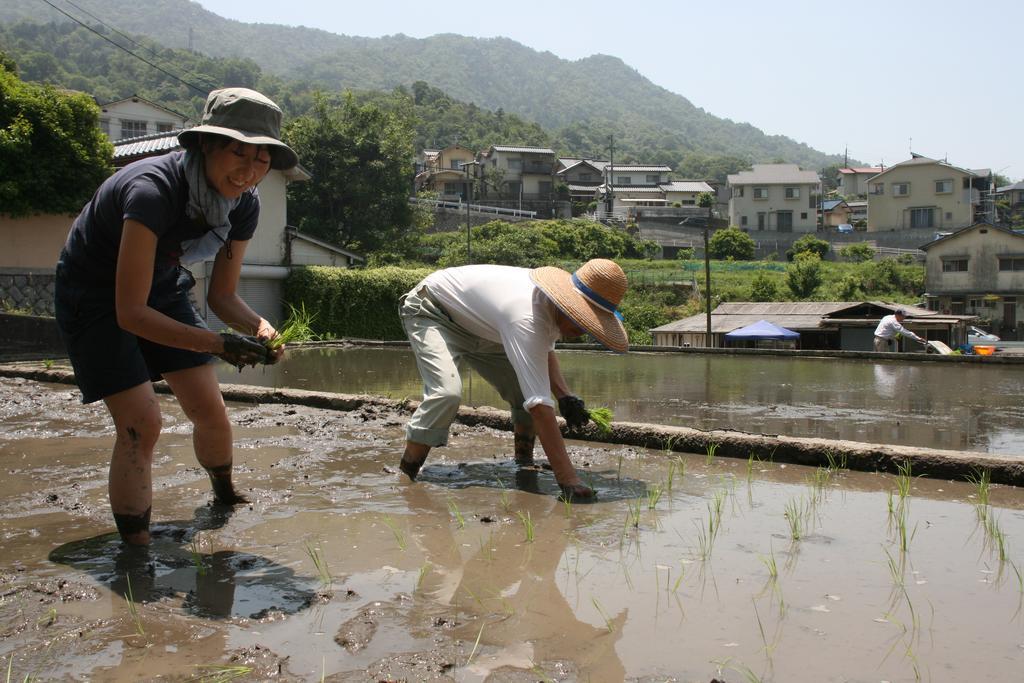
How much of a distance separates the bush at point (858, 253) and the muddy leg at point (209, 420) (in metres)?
53.0

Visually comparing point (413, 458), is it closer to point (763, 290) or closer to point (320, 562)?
point (320, 562)

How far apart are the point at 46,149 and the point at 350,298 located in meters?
9.06

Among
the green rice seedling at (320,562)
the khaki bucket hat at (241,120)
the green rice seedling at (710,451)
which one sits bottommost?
the green rice seedling at (710,451)

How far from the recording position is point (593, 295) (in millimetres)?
4160

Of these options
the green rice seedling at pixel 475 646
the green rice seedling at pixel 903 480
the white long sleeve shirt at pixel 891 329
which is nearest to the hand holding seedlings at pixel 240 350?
the green rice seedling at pixel 475 646

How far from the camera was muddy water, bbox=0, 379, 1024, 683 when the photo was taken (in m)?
2.24

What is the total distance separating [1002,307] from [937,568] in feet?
143

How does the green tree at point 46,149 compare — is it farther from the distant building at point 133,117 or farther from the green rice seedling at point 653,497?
the distant building at point 133,117

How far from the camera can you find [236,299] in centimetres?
356

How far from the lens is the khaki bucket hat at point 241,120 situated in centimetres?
293

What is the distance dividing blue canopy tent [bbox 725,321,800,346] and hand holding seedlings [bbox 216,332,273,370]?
2538 cm

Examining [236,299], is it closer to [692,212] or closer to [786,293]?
[786,293]

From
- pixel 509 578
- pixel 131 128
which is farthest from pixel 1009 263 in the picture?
pixel 131 128

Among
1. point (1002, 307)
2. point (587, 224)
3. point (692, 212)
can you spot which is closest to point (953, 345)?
point (1002, 307)
